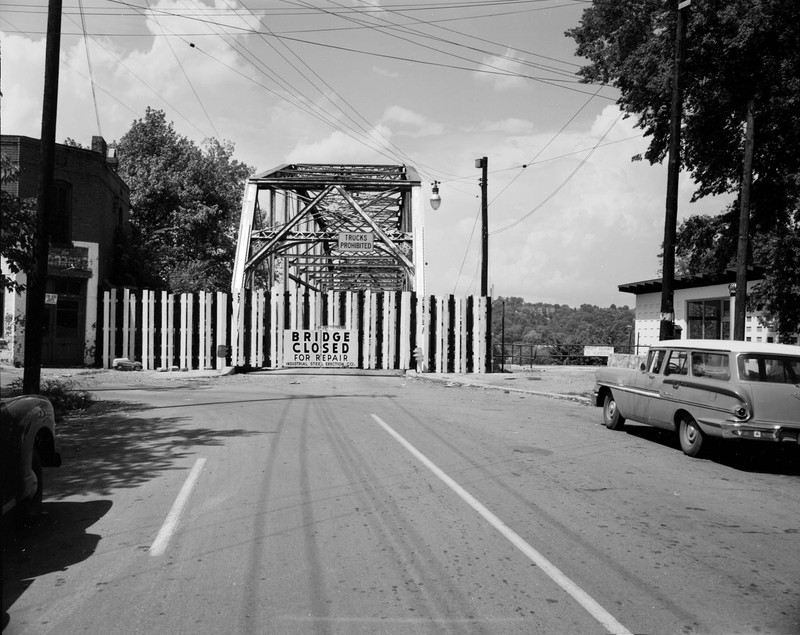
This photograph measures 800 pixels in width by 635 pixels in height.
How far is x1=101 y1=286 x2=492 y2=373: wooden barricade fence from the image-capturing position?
25.0 metres

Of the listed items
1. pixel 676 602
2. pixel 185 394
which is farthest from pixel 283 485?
pixel 185 394

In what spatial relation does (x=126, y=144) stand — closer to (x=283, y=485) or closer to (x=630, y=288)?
(x=630, y=288)

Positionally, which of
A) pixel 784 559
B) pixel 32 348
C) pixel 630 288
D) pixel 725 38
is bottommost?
pixel 784 559

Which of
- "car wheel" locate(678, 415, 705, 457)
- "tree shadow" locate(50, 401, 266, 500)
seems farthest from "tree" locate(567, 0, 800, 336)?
"tree shadow" locate(50, 401, 266, 500)

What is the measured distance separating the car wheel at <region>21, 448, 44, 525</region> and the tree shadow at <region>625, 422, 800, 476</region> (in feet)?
26.2

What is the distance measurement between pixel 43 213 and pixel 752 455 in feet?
39.3

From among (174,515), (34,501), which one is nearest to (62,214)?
(34,501)

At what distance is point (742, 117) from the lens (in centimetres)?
2191

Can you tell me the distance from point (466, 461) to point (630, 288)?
27.6 m

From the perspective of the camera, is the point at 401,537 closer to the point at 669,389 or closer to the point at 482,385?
the point at 669,389

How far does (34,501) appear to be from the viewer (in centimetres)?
598

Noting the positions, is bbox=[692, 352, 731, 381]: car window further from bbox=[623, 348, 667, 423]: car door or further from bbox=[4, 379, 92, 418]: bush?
bbox=[4, 379, 92, 418]: bush

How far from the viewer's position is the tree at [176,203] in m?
38.0

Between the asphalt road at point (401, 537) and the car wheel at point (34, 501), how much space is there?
0.45 feet
